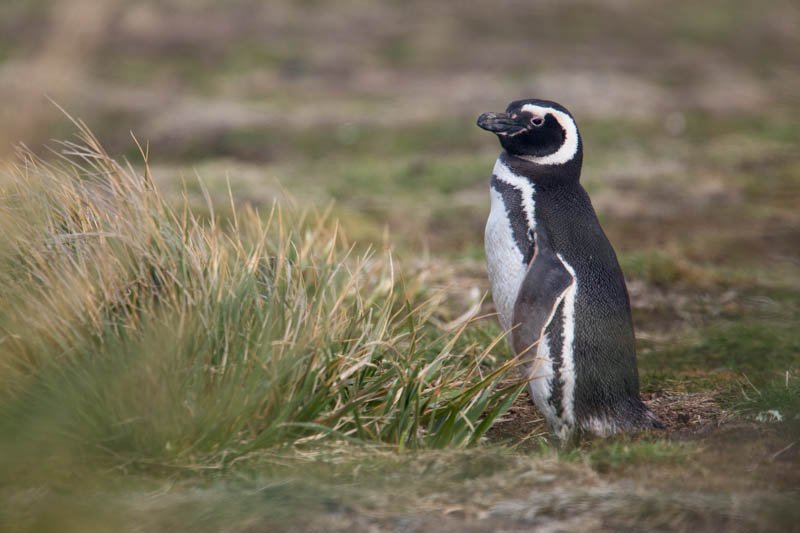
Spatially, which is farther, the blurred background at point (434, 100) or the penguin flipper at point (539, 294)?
the blurred background at point (434, 100)

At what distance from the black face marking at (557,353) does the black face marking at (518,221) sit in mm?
311

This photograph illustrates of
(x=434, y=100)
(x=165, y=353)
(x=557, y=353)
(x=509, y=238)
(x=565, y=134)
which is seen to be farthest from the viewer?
(x=434, y=100)

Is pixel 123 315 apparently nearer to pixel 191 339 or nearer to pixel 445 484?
pixel 191 339

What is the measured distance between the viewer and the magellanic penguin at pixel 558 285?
3639 mm

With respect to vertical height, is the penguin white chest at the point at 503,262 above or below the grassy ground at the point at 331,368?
above

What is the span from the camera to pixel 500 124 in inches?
159

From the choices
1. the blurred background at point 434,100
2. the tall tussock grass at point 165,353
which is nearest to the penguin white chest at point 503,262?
the tall tussock grass at point 165,353

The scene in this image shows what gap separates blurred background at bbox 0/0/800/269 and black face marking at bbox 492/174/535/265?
240 cm

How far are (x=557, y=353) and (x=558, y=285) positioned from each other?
0.30 metres

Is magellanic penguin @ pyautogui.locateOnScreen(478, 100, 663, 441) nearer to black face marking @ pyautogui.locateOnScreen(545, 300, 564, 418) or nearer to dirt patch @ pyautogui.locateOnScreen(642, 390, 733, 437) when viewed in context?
black face marking @ pyautogui.locateOnScreen(545, 300, 564, 418)

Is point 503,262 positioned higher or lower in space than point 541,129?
lower

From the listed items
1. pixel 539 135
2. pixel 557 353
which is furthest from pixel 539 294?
pixel 539 135

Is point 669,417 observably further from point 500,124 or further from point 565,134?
point 500,124

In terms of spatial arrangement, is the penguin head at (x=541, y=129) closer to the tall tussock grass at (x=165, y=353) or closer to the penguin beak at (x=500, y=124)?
the penguin beak at (x=500, y=124)
